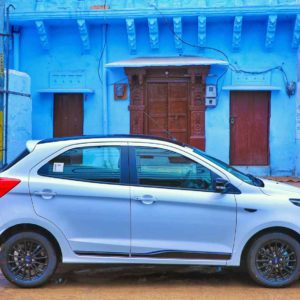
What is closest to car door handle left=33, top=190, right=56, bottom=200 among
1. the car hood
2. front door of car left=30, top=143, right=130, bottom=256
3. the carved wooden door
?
front door of car left=30, top=143, right=130, bottom=256

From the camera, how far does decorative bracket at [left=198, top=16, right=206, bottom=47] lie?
39.0 ft

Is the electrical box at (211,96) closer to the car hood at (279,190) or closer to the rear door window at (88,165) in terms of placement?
the car hood at (279,190)

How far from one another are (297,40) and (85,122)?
18.2 feet

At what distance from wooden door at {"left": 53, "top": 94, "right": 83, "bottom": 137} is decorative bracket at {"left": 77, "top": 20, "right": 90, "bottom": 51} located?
4.16 ft

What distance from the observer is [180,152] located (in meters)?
5.32

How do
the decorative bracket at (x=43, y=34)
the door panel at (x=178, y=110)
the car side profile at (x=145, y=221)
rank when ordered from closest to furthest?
the car side profile at (x=145, y=221) < the decorative bracket at (x=43, y=34) < the door panel at (x=178, y=110)

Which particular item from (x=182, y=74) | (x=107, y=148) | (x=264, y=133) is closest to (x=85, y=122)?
(x=182, y=74)

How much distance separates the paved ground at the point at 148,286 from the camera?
5.02m

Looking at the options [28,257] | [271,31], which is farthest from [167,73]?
[28,257]

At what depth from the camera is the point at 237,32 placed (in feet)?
39.5

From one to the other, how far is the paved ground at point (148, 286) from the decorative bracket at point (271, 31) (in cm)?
758

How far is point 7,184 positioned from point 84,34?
25.7 feet

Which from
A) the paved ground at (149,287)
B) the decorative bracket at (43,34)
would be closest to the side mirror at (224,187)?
the paved ground at (149,287)

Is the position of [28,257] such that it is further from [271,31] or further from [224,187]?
[271,31]
